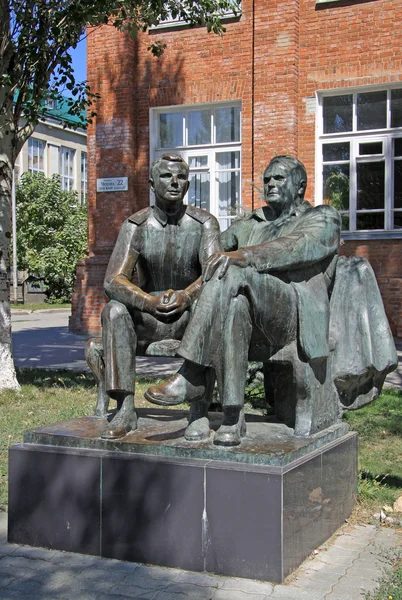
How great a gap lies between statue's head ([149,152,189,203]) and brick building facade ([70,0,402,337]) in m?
8.64

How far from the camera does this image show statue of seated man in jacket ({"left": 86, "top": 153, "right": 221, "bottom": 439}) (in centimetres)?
415

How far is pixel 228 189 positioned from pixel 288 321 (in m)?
11.5

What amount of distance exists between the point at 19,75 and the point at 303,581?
6.92m

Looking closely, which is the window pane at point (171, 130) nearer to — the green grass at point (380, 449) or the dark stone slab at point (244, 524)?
the green grass at point (380, 449)

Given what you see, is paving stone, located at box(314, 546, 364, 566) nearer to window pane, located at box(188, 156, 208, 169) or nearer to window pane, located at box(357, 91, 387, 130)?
window pane, located at box(357, 91, 387, 130)

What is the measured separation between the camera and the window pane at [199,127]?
15.2m

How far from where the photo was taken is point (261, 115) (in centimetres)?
1430

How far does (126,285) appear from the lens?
428 cm

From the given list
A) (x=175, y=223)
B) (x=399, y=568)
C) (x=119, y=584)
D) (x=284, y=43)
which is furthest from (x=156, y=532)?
(x=284, y=43)

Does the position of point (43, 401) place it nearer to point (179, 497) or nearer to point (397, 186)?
point (179, 497)

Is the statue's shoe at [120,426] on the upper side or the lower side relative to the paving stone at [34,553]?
upper

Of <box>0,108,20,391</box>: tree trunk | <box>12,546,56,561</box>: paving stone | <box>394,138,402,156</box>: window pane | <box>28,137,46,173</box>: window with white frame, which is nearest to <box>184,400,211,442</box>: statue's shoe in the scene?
<box>12,546,56,561</box>: paving stone

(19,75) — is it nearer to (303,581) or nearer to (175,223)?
(175,223)

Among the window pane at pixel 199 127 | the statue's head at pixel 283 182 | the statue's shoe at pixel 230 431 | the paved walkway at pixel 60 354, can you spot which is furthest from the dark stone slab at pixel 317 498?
the window pane at pixel 199 127
